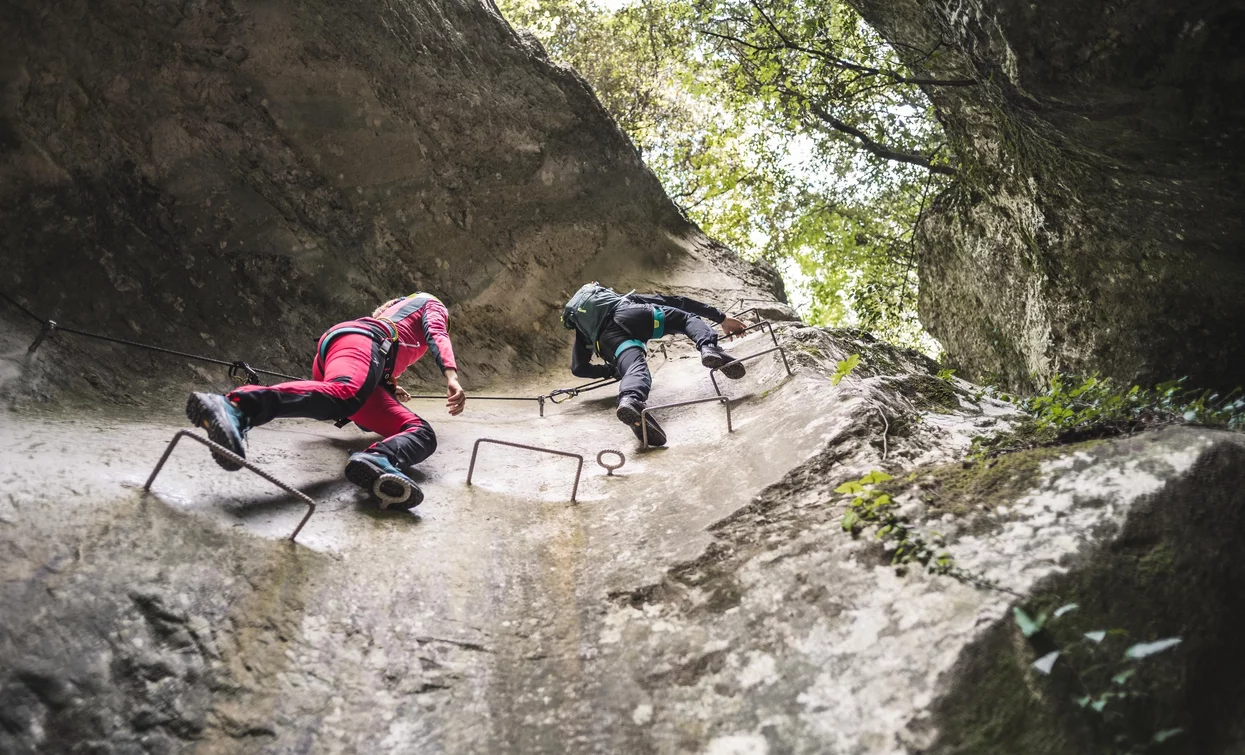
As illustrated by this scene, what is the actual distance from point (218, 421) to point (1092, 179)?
19.2 feet

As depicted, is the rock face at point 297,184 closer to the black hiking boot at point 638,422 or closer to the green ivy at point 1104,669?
the black hiking boot at point 638,422

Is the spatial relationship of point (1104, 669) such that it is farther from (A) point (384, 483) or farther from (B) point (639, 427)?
(B) point (639, 427)

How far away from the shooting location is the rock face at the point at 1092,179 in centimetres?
400

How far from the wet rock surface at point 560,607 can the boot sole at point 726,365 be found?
2.12 meters

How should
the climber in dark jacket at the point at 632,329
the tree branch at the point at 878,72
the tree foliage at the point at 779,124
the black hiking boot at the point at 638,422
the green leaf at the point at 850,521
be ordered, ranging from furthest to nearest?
1. the tree foliage at the point at 779,124
2. the tree branch at the point at 878,72
3. the climber in dark jacket at the point at 632,329
4. the black hiking boot at the point at 638,422
5. the green leaf at the point at 850,521

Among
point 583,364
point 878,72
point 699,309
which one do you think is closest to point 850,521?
point 699,309

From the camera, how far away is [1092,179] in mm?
5520

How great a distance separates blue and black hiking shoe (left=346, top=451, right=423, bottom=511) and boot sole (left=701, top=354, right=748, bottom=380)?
288 centimetres

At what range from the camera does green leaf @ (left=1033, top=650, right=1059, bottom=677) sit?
2486mm

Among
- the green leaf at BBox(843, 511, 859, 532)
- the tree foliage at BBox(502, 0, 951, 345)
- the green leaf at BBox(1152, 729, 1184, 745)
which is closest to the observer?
the green leaf at BBox(1152, 729, 1184, 745)

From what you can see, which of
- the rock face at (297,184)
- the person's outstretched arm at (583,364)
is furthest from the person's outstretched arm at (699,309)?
the rock face at (297,184)

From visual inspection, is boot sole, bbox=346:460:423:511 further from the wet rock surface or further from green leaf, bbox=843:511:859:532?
green leaf, bbox=843:511:859:532

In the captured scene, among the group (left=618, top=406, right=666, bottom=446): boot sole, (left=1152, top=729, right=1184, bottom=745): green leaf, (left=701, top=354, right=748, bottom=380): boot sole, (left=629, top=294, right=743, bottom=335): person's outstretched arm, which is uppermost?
(left=629, top=294, right=743, bottom=335): person's outstretched arm

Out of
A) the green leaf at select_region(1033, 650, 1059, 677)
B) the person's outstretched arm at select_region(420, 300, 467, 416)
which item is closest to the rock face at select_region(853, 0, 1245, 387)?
the green leaf at select_region(1033, 650, 1059, 677)
